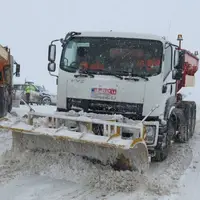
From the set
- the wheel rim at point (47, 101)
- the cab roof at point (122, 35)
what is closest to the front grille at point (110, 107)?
the cab roof at point (122, 35)

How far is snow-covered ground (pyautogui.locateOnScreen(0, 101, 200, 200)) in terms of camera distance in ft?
15.4

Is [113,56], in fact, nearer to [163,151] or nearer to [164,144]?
[164,144]

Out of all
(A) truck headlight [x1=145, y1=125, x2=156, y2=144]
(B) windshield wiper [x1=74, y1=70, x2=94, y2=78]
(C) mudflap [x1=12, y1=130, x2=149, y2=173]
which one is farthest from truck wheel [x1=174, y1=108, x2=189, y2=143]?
(C) mudflap [x1=12, y1=130, x2=149, y2=173]

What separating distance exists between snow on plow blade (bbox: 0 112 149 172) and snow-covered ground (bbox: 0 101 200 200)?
14cm

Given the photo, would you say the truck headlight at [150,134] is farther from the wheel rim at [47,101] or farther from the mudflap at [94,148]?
the wheel rim at [47,101]

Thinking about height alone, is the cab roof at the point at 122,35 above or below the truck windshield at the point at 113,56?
above

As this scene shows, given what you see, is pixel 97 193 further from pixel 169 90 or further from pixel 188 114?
pixel 188 114

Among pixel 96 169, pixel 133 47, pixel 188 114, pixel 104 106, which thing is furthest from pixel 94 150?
pixel 188 114

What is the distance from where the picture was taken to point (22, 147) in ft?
19.2

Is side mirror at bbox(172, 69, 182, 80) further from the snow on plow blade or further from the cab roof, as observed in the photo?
the snow on plow blade

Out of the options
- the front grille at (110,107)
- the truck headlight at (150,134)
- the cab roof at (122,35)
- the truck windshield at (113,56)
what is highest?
the cab roof at (122,35)

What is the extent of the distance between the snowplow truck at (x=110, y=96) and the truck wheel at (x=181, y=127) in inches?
31.0

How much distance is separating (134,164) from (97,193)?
70 centimetres

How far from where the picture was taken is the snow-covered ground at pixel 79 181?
4703 millimetres
